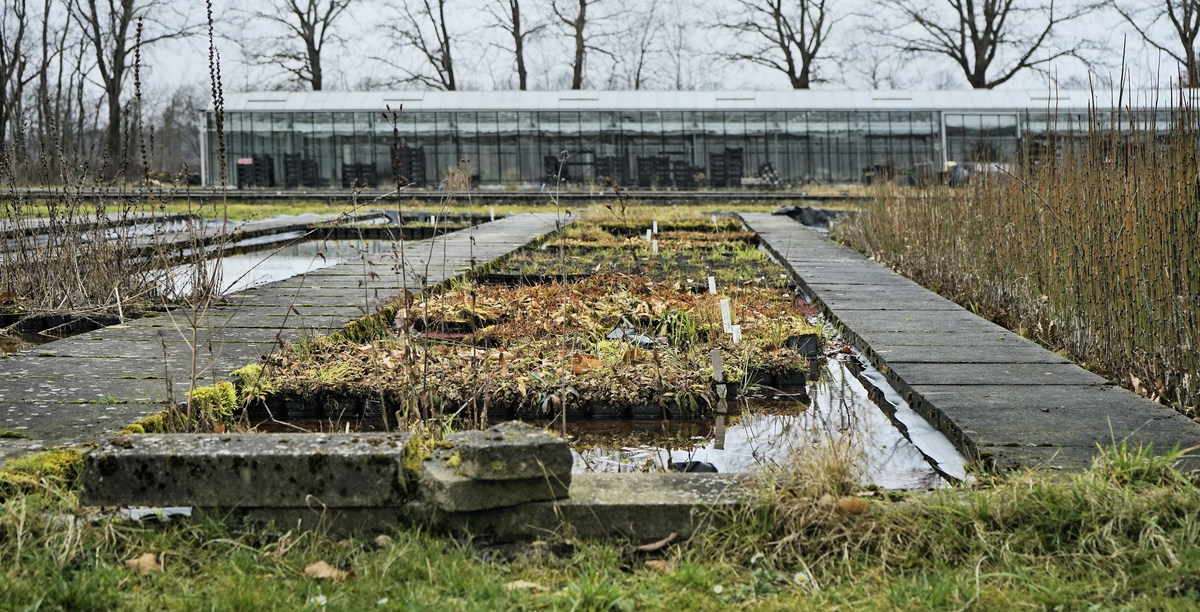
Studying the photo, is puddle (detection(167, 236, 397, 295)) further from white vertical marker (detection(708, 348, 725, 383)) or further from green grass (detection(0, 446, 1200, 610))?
green grass (detection(0, 446, 1200, 610))

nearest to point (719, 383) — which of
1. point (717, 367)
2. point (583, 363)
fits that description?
point (717, 367)

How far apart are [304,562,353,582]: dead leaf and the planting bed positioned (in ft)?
2.41

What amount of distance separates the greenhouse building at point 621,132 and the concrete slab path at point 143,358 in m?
23.3

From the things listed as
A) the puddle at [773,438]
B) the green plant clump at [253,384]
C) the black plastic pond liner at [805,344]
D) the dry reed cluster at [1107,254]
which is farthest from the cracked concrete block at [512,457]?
the black plastic pond liner at [805,344]

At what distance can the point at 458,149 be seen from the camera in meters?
29.7

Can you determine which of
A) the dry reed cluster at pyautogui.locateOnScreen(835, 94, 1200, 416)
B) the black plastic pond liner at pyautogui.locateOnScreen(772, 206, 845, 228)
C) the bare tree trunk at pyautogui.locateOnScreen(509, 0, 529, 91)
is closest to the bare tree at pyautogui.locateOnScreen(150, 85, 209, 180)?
the bare tree trunk at pyautogui.locateOnScreen(509, 0, 529, 91)

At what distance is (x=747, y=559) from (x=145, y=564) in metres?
1.22

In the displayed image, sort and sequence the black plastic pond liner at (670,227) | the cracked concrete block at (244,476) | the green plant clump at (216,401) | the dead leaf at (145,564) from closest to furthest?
the dead leaf at (145,564), the cracked concrete block at (244,476), the green plant clump at (216,401), the black plastic pond liner at (670,227)

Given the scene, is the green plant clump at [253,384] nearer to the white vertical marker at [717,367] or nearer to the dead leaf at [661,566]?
the white vertical marker at [717,367]

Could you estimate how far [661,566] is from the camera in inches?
90.2

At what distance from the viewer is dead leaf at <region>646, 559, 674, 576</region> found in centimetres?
226

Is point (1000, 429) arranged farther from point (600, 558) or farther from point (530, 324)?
point (530, 324)

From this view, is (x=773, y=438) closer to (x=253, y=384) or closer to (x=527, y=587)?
(x=527, y=587)

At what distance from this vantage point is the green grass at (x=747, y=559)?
2.08 m
